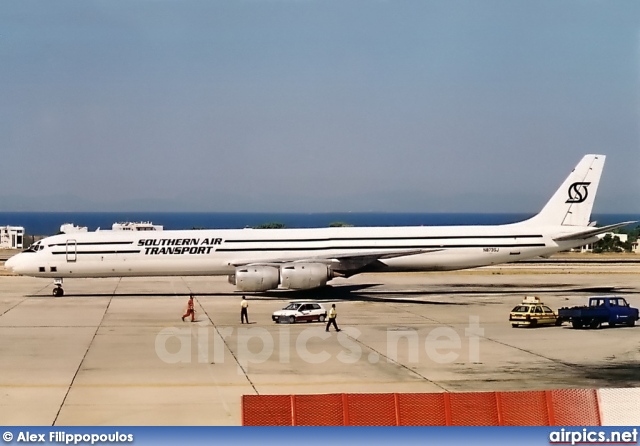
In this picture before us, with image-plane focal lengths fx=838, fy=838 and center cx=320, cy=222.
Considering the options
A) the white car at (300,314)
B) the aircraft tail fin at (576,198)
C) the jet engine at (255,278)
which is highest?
the aircraft tail fin at (576,198)

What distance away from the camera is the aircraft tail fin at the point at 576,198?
49.7m

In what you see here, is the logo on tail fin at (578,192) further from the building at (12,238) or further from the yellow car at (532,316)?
the building at (12,238)

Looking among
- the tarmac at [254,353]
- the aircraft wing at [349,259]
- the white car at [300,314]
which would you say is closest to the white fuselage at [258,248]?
the aircraft wing at [349,259]

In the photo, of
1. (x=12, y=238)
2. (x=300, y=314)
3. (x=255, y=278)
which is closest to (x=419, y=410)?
(x=300, y=314)

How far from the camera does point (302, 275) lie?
43031 millimetres

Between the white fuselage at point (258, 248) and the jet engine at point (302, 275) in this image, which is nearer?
the jet engine at point (302, 275)

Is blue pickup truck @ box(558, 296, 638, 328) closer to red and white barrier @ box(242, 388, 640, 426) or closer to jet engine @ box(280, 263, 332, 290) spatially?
jet engine @ box(280, 263, 332, 290)

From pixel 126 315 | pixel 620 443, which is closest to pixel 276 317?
pixel 126 315

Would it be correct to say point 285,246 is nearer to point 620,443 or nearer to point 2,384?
point 2,384

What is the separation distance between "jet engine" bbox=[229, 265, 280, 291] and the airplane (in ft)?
0.17

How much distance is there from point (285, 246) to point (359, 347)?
19.5m

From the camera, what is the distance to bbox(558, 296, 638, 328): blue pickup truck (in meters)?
33.5

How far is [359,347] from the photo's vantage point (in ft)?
91.9

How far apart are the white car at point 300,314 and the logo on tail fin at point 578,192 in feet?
69.6
